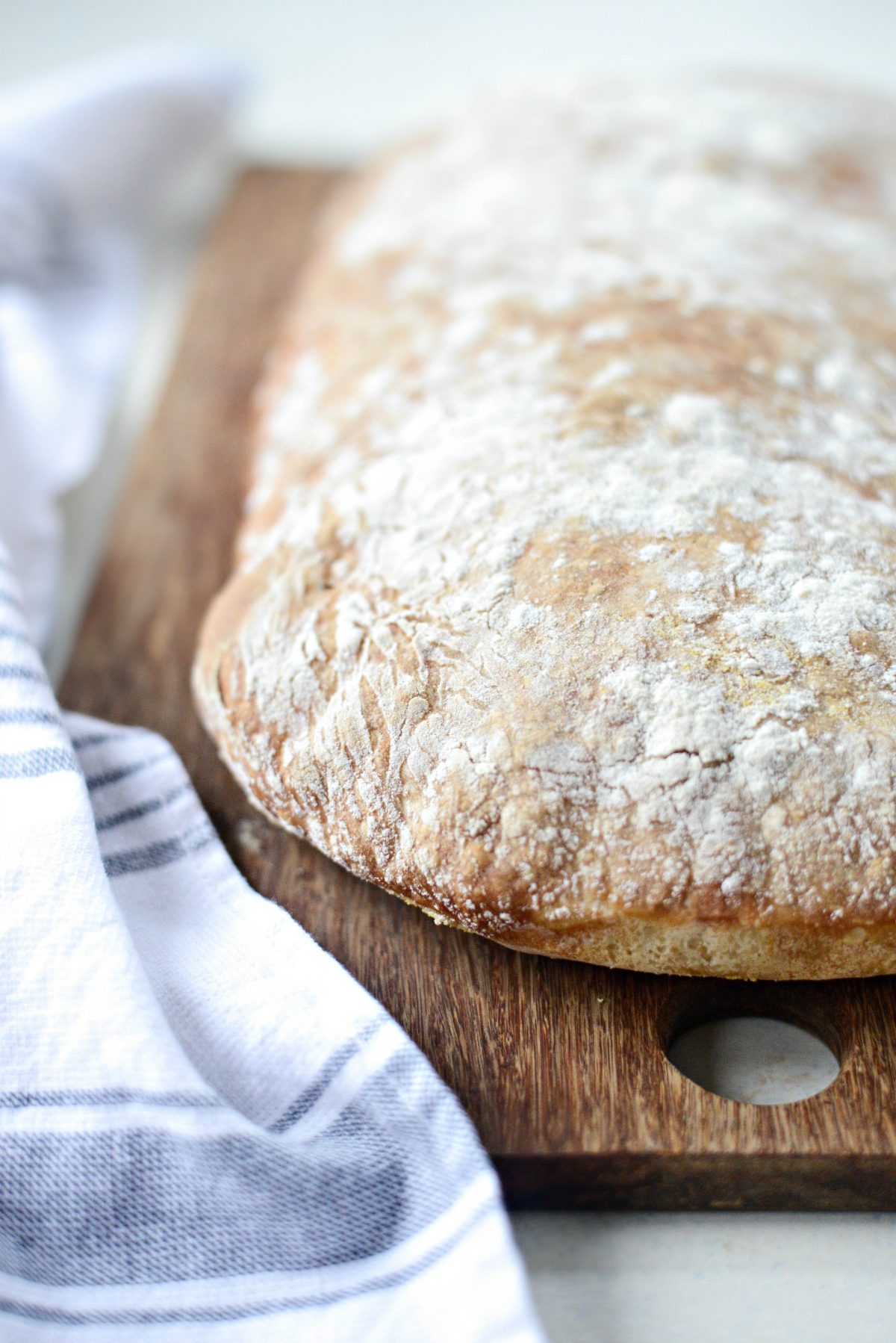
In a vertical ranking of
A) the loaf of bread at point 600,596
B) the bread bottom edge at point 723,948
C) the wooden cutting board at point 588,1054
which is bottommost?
the wooden cutting board at point 588,1054

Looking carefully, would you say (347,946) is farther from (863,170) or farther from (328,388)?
(863,170)

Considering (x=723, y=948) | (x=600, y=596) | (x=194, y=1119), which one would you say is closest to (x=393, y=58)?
(x=600, y=596)

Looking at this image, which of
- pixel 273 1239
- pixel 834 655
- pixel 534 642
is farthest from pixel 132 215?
pixel 273 1239

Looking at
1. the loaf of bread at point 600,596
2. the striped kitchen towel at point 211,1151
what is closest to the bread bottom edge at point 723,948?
the loaf of bread at point 600,596

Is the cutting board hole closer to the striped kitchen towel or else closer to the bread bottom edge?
the bread bottom edge

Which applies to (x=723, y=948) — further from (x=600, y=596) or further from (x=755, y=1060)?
(x=600, y=596)

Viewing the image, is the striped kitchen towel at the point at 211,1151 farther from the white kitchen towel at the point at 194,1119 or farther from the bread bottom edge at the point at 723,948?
the bread bottom edge at the point at 723,948
